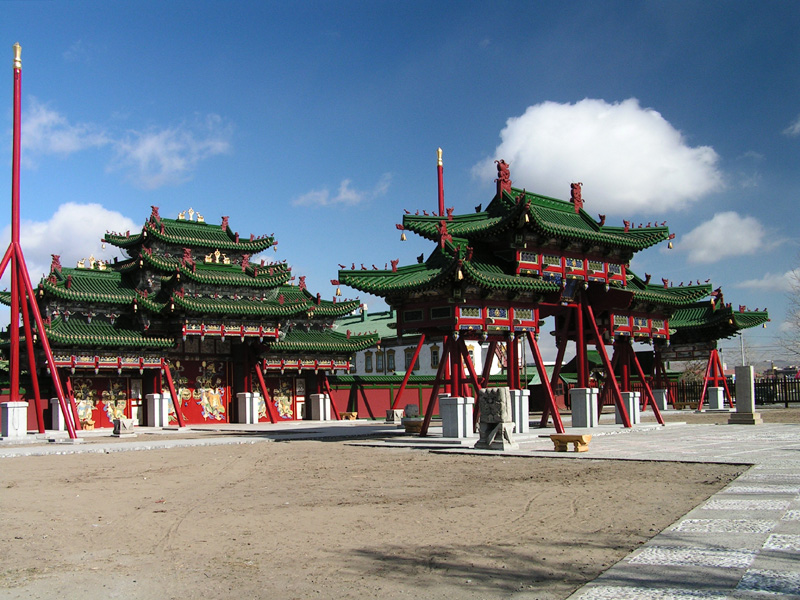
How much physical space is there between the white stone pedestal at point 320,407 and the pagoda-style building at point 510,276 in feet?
53.0

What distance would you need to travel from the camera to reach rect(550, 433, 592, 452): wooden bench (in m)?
19.3

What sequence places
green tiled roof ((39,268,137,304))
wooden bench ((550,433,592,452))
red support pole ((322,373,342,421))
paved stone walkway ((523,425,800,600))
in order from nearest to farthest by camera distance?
paved stone walkway ((523,425,800,600)) < wooden bench ((550,433,592,452)) < green tiled roof ((39,268,137,304)) < red support pole ((322,373,342,421))

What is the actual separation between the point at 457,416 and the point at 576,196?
11.3 m

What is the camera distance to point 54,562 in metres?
8.49

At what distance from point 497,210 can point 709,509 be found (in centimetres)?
1823

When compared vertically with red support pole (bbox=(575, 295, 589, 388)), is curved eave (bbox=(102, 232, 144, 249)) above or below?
above

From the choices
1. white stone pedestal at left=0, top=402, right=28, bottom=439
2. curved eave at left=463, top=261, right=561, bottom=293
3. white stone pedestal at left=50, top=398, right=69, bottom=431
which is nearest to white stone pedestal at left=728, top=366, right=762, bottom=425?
curved eave at left=463, top=261, right=561, bottom=293

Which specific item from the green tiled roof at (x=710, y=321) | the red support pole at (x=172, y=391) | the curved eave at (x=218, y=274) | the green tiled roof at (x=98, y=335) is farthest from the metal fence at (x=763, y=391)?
the green tiled roof at (x=98, y=335)

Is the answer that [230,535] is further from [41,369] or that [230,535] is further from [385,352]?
[385,352]

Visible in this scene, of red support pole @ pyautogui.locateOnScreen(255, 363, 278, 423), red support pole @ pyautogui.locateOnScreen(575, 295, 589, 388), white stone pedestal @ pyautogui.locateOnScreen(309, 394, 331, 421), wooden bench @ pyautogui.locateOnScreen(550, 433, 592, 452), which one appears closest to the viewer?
wooden bench @ pyautogui.locateOnScreen(550, 433, 592, 452)

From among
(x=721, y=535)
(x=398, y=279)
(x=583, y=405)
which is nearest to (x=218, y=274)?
(x=398, y=279)

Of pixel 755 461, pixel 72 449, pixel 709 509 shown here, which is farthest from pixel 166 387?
pixel 709 509

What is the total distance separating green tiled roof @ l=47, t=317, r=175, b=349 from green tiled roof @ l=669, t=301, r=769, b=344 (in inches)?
1156

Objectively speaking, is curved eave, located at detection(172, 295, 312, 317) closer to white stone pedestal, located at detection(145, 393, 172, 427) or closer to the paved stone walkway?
white stone pedestal, located at detection(145, 393, 172, 427)
